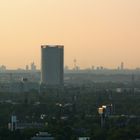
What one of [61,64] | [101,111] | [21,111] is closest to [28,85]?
[61,64]

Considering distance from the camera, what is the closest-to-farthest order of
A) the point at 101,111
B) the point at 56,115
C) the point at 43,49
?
the point at 101,111 → the point at 56,115 → the point at 43,49

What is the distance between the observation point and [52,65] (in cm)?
10400

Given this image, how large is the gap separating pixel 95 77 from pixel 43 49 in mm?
40745

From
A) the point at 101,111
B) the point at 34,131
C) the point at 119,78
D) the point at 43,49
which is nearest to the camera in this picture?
the point at 34,131

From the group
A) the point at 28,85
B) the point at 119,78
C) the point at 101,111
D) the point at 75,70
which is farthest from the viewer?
the point at 75,70

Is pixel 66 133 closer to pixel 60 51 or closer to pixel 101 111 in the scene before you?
A: pixel 101 111

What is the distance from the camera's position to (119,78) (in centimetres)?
14925

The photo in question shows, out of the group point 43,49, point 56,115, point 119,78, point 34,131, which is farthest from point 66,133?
point 119,78

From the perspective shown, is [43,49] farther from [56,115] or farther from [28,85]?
[56,115]

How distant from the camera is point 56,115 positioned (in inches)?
2088

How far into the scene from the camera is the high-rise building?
104 metres

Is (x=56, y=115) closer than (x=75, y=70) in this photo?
Yes

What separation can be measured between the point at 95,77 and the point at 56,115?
9737 cm

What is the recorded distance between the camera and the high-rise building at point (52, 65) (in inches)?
4097
